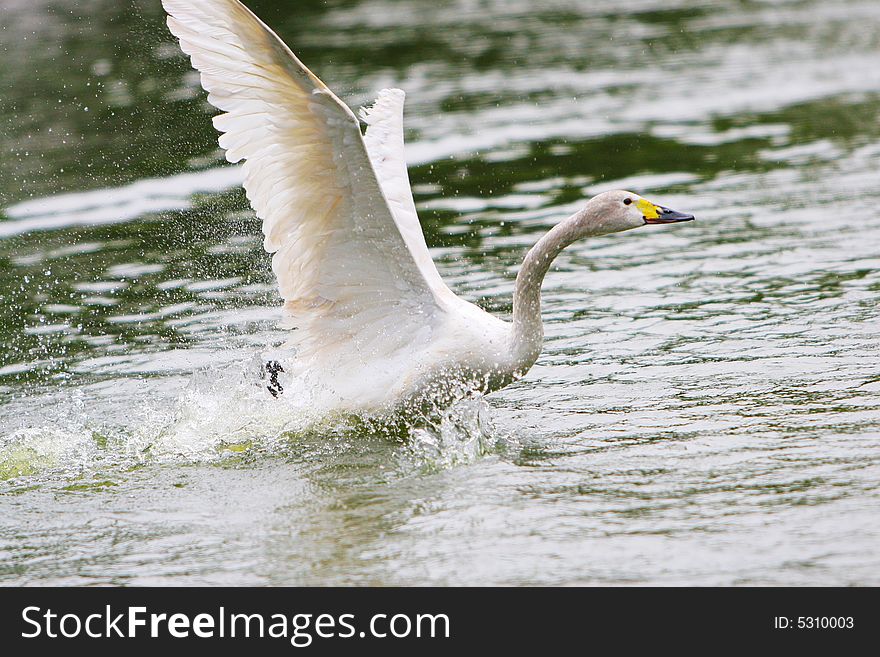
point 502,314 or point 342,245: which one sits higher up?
point 342,245

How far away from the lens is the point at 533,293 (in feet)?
25.6

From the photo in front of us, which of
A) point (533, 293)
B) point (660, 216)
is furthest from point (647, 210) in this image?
point (533, 293)

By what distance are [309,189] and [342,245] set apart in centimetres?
42

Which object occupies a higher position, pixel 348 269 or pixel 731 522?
pixel 348 269

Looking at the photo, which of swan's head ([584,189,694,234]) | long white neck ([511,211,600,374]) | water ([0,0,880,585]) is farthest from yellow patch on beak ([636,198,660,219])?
water ([0,0,880,585])

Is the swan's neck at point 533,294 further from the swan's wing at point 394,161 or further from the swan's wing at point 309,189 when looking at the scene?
the swan's wing at point 394,161

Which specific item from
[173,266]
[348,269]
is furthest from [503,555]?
[173,266]

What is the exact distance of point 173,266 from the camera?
11789 mm

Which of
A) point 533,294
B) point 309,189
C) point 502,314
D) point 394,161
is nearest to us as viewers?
point 309,189

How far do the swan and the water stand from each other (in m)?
0.33

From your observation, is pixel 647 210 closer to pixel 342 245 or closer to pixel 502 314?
pixel 342 245

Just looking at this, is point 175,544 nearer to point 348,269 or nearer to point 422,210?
point 348,269

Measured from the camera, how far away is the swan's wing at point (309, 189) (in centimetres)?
725

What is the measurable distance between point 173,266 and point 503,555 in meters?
6.46
